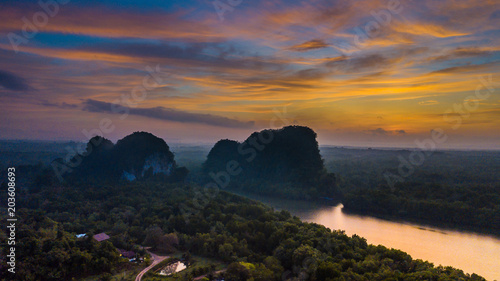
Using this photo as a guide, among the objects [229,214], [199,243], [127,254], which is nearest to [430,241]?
[229,214]

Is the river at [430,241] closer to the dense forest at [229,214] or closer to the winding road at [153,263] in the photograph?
the dense forest at [229,214]

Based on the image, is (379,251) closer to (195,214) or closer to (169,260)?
(169,260)

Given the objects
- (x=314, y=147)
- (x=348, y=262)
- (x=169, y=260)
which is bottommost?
(x=169, y=260)

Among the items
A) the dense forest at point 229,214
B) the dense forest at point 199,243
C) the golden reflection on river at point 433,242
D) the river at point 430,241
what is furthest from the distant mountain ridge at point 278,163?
the dense forest at point 199,243

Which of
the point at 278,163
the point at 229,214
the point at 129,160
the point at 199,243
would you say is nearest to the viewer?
the point at 199,243

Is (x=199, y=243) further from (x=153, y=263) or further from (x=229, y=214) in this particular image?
(x=229, y=214)

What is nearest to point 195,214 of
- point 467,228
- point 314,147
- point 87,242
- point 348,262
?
point 87,242
